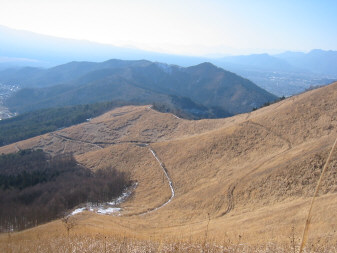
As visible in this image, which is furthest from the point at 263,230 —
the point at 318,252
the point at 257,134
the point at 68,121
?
the point at 68,121

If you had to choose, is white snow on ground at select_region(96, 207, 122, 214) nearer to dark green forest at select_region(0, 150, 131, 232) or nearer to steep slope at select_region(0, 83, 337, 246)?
steep slope at select_region(0, 83, 337, 246)

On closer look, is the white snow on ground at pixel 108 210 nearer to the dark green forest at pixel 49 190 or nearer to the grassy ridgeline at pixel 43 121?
the dark green forest at pixel 49 190

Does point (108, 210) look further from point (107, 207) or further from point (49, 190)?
point (49, 190)

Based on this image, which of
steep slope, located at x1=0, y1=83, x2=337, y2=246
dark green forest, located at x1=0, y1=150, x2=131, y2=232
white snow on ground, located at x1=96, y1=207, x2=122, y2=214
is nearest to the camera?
steep slope, located at x1=0, y1=83, x2=337, y2=246

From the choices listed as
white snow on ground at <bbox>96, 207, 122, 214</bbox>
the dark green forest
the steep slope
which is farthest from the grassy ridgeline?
white snow on ground at <bbox>96, 207, 122, 214</bbox>

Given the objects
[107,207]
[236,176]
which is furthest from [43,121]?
[236,176]

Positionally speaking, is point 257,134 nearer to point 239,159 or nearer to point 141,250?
point 239,159
